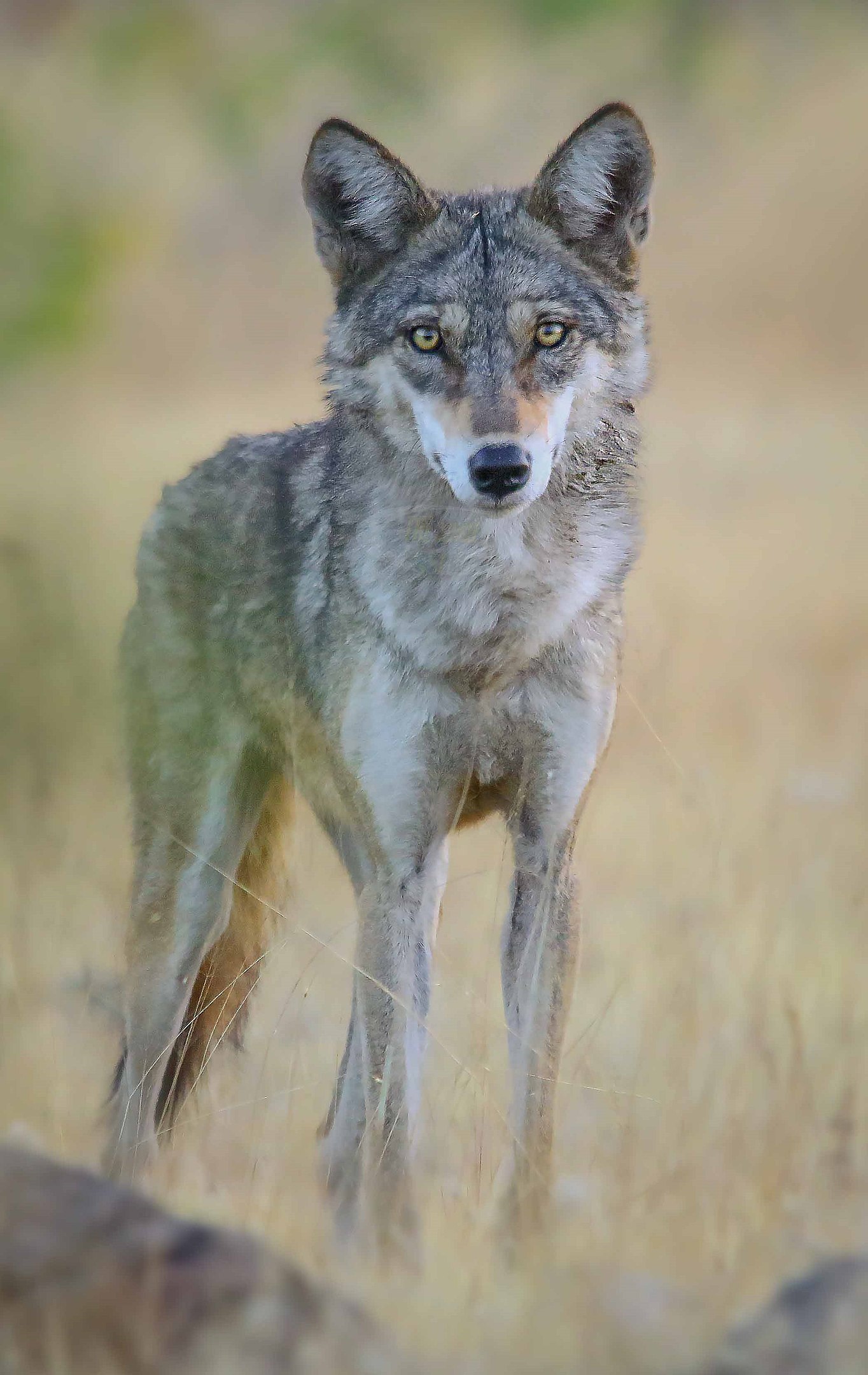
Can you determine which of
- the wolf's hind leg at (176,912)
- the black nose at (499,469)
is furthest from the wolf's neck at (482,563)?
the wolf's hind leg at (176,912)

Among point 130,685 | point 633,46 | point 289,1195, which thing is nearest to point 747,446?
point 633,46

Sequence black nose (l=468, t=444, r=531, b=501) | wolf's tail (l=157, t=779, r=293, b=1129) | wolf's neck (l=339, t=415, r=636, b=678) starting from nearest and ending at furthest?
black nose (l=468, t=444, r=531, b=501) → wolf's neck (l=339, t=415, r=636, b=678) → wolf's tail (l=157, t=779, r=293, b=1129)

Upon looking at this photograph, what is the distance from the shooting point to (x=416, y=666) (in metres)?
3.75

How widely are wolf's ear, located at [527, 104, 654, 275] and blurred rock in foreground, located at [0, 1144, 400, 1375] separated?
110 inches

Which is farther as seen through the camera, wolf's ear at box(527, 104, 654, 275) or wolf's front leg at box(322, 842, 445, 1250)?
wolf's ear at box(527, 104, 654, 275)

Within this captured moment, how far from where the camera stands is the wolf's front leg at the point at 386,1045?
138 inches

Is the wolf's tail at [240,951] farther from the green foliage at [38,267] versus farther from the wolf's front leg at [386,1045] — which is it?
the green foliage at [38,267]

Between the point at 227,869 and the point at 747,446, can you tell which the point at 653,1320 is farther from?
the point at 747,446

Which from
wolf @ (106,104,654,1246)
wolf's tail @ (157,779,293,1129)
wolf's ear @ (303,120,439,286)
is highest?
wolf's ear @ (303,120,439,286)

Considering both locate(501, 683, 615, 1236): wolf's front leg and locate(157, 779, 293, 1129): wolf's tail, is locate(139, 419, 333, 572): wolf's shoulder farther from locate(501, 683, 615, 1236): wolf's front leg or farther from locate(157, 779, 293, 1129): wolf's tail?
locate(501, 683, 615, 1236): wolf's front leg

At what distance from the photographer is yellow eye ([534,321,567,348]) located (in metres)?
3.65

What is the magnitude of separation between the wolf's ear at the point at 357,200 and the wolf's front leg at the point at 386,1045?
167 centimetres

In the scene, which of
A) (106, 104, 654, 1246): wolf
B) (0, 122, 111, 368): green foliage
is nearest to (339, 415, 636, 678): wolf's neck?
(106, 104, 654, 1246): wolf

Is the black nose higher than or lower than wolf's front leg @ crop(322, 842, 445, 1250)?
higher
